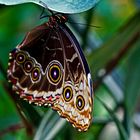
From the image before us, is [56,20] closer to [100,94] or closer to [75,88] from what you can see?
[75,88]

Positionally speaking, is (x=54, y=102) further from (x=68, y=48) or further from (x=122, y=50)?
(x=122, y=50)

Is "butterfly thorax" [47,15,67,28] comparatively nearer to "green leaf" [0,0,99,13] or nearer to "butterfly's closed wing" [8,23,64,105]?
"butterfly's closed wing" [8,23,64,105]

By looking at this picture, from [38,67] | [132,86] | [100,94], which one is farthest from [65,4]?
[100,94]

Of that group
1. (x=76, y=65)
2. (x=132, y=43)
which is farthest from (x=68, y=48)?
(x=132, y=43)

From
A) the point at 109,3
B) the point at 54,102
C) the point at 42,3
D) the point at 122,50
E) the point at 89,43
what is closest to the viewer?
the point at 42,3

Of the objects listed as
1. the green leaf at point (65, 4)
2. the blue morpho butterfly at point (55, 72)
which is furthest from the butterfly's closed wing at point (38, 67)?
the green leaf at point (65, 4)

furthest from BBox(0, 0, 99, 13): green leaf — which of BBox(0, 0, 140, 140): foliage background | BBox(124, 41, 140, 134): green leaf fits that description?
BBox(124, 41, 140, 134): green leaf
